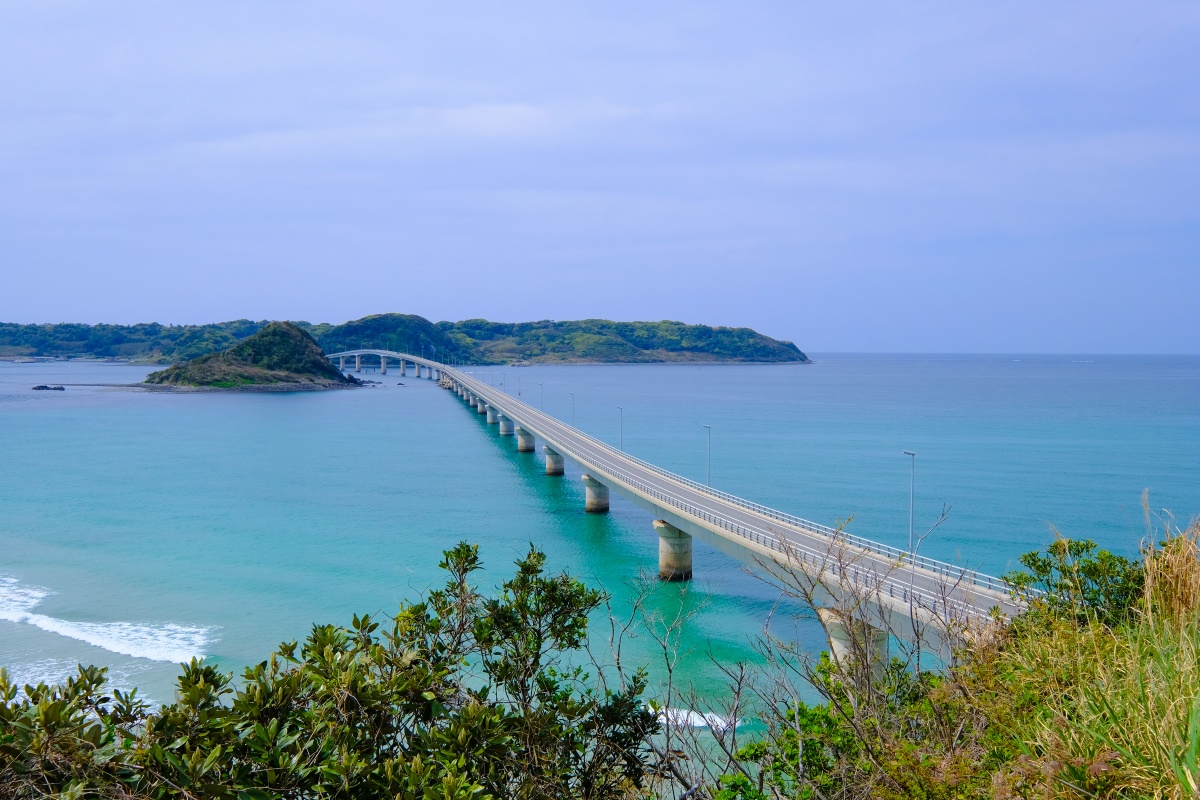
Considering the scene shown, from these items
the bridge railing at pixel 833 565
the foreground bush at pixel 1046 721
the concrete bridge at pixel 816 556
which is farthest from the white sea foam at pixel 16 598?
the foreground bush at pixel 1046 721

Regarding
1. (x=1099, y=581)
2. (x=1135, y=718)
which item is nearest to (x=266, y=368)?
(x=1099, y=581)

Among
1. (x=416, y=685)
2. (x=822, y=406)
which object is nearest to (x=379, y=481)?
(x=416, y=685)

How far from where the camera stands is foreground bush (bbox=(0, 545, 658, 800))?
732 cm

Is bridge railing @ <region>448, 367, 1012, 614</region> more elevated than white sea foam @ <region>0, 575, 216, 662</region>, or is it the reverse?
bridge railing @ <region>448, 367, 1012, 614</region>

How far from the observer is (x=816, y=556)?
2597cm

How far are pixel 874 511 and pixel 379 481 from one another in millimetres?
33169

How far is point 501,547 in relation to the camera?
4000 centimetres

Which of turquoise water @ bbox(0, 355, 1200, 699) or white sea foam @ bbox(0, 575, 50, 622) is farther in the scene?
turquoise water @ bbox(0, 355, 1200, 699)

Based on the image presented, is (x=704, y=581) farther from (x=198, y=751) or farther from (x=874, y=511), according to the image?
(x=198, y=751)

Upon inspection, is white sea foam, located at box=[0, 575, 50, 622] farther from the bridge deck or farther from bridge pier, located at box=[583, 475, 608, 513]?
bridge pier, located at box=[583, 475, 608, 513]

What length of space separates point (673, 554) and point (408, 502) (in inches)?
873

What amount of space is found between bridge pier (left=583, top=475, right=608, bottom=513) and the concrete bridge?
57 millimetres

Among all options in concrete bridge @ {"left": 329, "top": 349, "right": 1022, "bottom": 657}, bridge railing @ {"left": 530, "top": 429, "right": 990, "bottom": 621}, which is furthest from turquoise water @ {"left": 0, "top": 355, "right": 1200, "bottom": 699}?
bridge railing @ {"left": 530, "top": 429, "right": 990, "bottom": 621}

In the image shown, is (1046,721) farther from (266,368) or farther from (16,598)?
(266,368)
